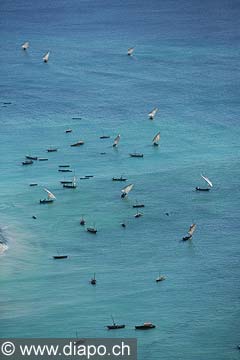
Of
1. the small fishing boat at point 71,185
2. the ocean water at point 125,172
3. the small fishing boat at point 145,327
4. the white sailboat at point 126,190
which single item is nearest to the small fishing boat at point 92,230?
the ocean water at point 125,172

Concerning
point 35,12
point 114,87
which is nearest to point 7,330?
point 114,87

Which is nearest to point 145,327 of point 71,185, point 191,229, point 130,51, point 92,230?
point 191,229

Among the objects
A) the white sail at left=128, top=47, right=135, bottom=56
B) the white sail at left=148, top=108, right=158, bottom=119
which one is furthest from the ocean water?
the white sail at left=128, top=47, right=135, bottom=56

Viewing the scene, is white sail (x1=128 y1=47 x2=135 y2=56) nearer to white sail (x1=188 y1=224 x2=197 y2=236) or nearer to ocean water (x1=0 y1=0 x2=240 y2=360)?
ocean water (x1=0 y1=0 x2=240 y2=360)

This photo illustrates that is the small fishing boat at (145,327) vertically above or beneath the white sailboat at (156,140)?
beneath

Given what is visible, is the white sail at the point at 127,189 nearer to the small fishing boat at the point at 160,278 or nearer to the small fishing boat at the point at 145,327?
the small fishing boat at the point at 160,278

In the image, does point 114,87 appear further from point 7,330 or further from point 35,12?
point 7,330

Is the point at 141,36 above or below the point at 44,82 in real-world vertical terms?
above

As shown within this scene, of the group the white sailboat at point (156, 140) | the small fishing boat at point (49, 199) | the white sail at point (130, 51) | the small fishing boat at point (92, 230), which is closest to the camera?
the small fishing boat at point (92, 230)

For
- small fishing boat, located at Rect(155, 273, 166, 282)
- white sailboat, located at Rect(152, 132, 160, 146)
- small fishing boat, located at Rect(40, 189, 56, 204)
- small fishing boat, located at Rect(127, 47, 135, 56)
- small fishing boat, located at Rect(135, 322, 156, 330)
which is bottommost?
small fishing boat, located at Rect(135, 322, 156, 330)
